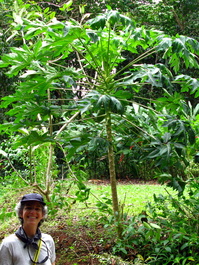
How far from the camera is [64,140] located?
268 cm

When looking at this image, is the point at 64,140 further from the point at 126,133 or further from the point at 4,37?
the point at 4,37

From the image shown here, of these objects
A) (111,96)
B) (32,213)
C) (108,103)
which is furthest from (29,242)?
(111,96)

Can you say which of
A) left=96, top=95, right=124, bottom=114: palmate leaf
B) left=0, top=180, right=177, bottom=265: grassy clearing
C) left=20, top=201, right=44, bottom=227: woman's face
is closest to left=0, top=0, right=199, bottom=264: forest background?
left=96, top=95, right=124, bottom=114: palmate leaf

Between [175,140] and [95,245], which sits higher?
[175,140]

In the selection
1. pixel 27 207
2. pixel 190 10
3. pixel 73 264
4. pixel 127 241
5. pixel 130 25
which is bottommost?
pixel 73 264

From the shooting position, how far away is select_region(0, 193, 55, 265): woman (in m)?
1.61

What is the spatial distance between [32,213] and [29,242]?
0.16m

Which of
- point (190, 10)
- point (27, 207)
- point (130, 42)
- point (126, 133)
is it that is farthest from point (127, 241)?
point (190, 10)

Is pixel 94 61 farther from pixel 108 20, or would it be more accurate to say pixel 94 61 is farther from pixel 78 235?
pixel 78 235

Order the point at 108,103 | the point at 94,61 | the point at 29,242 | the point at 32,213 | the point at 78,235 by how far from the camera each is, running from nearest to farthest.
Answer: the point at 29,242 → the point at 32,213 → the point at 108,103 → the point at 94,61 → the point at 78,235

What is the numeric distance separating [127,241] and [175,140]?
935mm

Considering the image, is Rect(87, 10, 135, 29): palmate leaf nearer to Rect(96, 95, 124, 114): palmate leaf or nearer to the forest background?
the forest background

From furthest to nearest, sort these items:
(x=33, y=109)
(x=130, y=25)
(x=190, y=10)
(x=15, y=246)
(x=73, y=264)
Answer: (x=190, y=10), (x=73, y=264), (x=33, y=109), (x=130, y=25), (x=15, y=246)

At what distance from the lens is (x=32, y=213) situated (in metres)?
1.77
